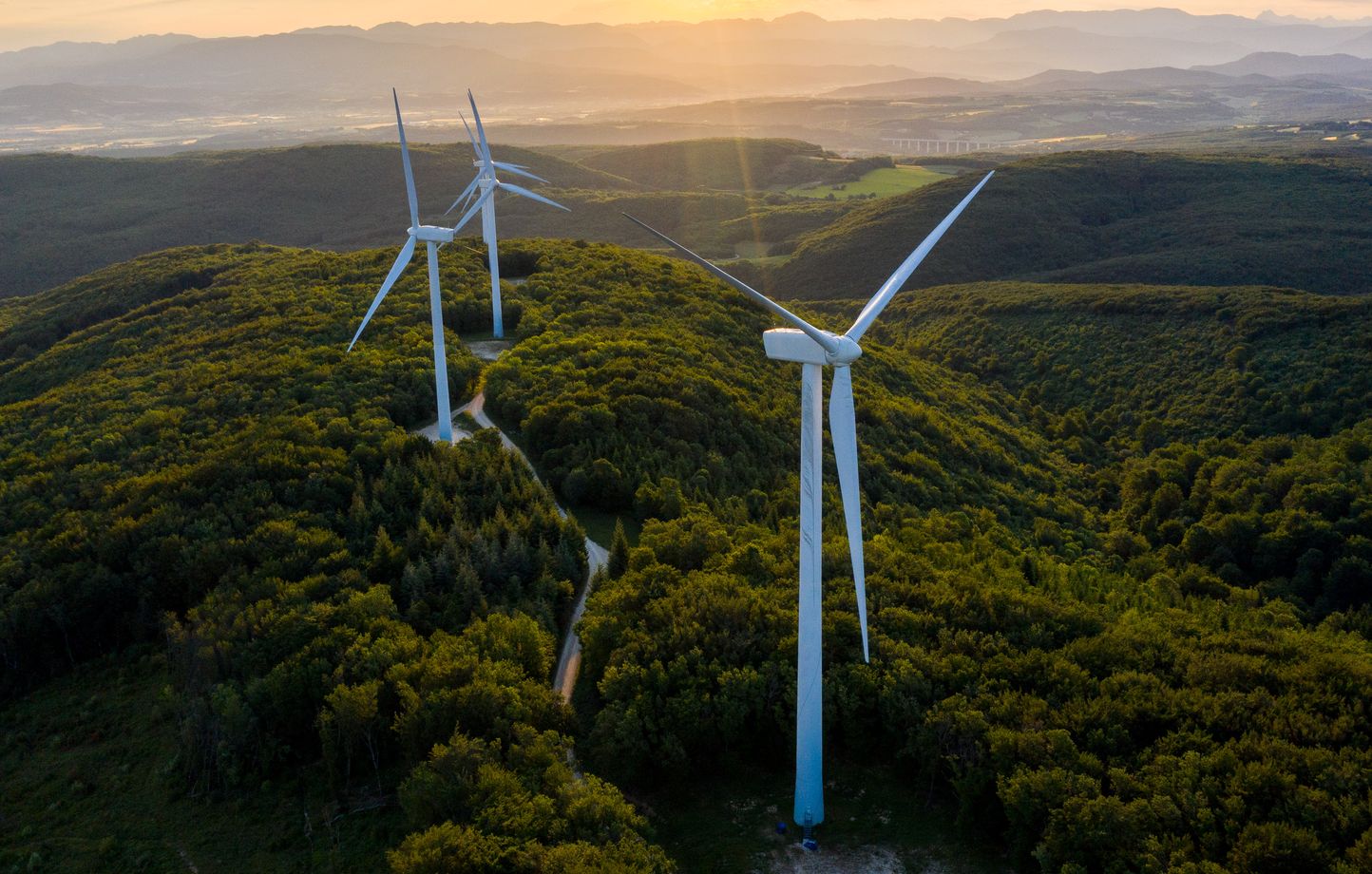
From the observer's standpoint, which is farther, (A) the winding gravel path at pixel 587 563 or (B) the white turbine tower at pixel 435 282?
(B) the white turbine tower at pixel 435 282

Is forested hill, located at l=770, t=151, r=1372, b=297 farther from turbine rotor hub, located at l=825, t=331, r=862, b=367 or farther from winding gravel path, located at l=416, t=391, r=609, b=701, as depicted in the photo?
turbine rotor hub, located at l=825, t=331, r=862, b=367

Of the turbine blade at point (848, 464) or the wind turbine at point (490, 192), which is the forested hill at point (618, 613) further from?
the turbine blade at point (848, 464)

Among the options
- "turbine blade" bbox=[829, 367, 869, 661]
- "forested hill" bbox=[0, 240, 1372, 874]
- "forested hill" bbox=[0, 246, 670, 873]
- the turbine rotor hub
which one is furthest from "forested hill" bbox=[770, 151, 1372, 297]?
the turbine rotor hub

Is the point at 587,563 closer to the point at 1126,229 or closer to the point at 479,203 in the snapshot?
the point at 479,203

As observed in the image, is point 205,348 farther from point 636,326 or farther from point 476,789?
point 476,789

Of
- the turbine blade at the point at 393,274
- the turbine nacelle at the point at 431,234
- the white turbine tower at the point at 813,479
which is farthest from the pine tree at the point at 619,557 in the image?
the turbine nacelle at the point at 431,234

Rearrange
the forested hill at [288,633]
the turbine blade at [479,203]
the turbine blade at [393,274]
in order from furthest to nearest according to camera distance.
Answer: the turbine blade at [479,203] < the turbine blade at [393,274] < the forested hill at [288,633]
